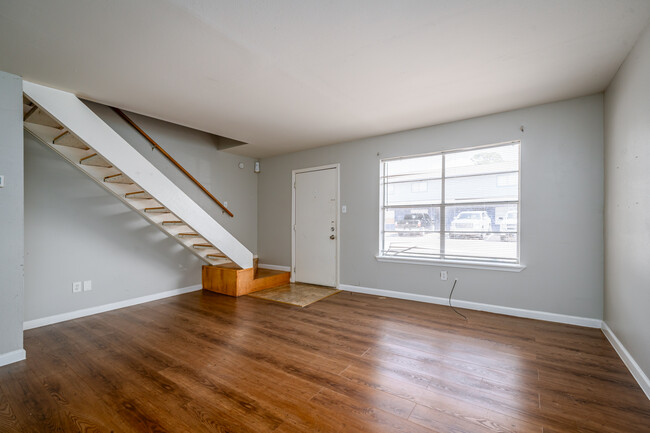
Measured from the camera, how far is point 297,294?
450cm

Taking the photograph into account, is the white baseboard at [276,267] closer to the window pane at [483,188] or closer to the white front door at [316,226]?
the white front door at [316,226]

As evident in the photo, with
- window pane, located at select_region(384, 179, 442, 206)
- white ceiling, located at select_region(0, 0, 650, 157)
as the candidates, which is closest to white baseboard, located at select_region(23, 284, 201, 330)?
white ceiling, located at select_region(0, 0, 650, 157)

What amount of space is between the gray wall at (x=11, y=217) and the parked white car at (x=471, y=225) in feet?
15.3

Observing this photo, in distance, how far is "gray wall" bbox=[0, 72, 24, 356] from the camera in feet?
7.82

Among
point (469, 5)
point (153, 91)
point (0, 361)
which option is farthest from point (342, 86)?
point (0, 361)

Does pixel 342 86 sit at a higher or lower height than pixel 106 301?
higher

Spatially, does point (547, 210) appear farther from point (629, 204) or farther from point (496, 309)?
point (496, 309)

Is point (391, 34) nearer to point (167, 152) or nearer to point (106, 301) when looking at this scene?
point (167, 152)

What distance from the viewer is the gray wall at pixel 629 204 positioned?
1984 mm

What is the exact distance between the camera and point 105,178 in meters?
3.46

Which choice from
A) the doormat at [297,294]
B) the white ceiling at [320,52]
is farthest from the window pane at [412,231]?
the white ceiling at [320,52]

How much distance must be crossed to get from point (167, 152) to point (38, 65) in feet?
6.75

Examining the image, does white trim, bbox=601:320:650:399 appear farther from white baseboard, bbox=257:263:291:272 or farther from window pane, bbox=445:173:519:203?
white baseboard, bbox=257:263:291:272

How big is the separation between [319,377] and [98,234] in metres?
3.40
